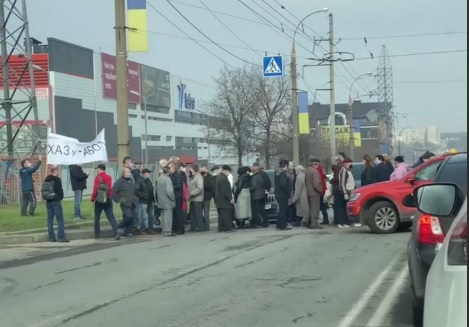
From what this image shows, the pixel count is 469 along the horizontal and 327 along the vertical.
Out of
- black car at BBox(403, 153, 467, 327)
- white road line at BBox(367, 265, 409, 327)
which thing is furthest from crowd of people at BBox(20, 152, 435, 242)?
black car at BBox(403, 153, 467, 327)

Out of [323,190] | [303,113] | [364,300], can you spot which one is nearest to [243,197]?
[323,190]

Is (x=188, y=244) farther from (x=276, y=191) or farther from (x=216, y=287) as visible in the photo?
(x=216, y=287)

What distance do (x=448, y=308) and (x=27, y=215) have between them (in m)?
19.2

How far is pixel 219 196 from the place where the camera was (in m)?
17.0

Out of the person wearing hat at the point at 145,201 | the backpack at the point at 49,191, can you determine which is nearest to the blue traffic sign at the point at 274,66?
the person wearing hat at the point at 145,201

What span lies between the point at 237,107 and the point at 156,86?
31261 millimetres

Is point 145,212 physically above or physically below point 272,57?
below

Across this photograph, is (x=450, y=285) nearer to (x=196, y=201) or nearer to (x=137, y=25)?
(x=196, y=201)

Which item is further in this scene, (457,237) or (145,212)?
(145,212)

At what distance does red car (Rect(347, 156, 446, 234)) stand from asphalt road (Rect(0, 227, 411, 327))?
19.9 inches

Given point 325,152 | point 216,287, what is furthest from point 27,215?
point 325,152

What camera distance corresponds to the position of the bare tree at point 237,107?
1887 inches

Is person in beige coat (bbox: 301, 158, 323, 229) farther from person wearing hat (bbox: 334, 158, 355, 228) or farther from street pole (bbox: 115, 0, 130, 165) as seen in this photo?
street pole (bbox: 115, 0, 130, 165)

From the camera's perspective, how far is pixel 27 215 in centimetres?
2041
